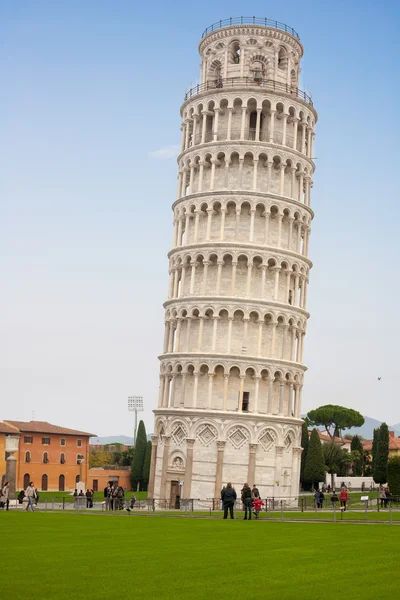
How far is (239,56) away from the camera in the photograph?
7338 cm

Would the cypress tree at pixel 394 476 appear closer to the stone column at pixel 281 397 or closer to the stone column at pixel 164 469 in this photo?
the stone column at pixel 281 397

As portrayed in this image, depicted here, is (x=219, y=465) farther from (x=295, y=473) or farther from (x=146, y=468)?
(x=146, y=468)

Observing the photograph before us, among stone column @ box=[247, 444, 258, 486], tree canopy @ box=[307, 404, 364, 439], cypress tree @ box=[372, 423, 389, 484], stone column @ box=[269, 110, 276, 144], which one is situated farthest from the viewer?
tree canopy @ box=[307, 404, 364, 439]

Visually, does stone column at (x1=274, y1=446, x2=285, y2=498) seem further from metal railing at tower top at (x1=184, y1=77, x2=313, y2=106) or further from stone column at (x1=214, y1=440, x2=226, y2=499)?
metal railing at tower top at (x1=184, y1=77, x2=313, y2=106)

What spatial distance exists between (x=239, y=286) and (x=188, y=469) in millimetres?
14839

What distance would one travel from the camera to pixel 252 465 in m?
63.4

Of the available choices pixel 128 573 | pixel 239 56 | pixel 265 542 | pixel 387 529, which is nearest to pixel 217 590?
A: pixel 128 573

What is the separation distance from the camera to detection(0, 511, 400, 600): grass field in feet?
51.8

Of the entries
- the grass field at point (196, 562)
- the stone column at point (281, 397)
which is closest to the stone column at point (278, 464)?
the stone column at point (281, 397)

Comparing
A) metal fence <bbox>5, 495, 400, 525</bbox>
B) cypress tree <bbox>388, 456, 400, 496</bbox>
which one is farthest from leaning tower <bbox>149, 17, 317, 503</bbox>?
cypress tree <bbox>388, 456, 400, 496</bbox>

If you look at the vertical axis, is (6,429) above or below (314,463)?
above

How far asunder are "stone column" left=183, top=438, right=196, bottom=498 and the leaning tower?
77 mm

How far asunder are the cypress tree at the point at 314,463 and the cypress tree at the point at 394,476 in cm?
3116

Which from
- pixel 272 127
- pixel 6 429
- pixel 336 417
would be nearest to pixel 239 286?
pixel 272 127
